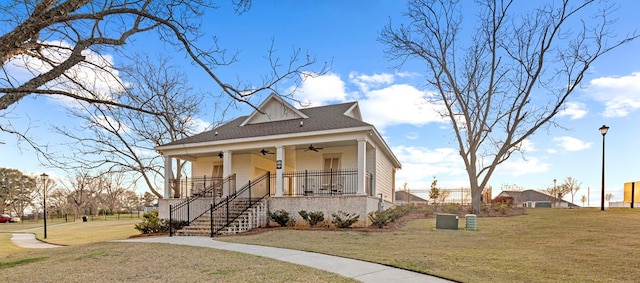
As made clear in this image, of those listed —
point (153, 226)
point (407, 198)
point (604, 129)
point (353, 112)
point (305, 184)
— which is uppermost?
point (353, 112)

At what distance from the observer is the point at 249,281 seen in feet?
18.4

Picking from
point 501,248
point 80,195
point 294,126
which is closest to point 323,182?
point 294,126

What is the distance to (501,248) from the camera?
9227mm

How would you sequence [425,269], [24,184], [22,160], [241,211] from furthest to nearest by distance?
[24,184] < [241,211] < [22,160] < [425,269]

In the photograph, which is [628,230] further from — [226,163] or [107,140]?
[107,140]

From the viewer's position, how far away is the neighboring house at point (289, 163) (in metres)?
14.7

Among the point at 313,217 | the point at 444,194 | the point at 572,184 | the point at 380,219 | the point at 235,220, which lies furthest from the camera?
the point at 572,184

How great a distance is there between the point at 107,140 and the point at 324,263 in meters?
17.7

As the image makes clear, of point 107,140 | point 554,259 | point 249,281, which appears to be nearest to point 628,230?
point 554,259

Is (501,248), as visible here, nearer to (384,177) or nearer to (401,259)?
(401,259)

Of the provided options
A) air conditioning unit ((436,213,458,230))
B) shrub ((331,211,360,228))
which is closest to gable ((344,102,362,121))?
shrub ((331,211,360,228))

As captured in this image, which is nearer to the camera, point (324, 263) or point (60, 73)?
point (60, 73)

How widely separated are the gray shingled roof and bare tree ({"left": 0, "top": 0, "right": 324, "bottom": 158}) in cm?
861

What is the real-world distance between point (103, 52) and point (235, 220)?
861 centimetres
